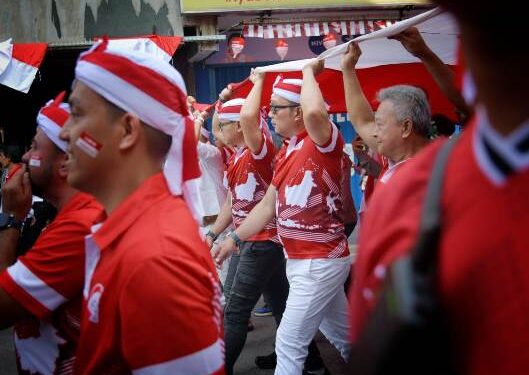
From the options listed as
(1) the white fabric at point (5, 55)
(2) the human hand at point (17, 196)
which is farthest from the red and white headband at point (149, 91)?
(1) the white fabric at point (5, 55)

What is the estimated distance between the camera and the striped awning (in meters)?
12.0

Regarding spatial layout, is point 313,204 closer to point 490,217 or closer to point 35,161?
point 35,161

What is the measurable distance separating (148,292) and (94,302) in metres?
0.22

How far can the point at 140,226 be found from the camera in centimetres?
186

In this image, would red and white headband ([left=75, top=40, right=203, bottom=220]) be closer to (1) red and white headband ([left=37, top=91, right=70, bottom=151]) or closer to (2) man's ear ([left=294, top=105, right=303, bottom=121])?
(1) red and white headband ([left=37, top=91, right=70, bottom=151])

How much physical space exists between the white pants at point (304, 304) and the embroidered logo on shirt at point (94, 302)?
2.64m

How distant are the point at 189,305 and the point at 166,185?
18.4 inches

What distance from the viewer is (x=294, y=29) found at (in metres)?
12.2

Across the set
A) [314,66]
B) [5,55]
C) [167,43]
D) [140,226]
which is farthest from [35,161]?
[167,43]

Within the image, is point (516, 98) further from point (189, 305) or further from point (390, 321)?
point (189, 305)

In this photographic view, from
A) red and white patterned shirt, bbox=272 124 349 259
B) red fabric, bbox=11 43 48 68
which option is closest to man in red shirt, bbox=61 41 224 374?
red and white patterned shirt, bbox=272 124 349 259

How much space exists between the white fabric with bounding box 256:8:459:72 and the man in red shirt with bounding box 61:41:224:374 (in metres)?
1.86

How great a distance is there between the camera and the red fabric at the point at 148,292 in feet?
5.51

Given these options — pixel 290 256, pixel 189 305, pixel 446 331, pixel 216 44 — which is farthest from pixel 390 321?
pixel 216 44
